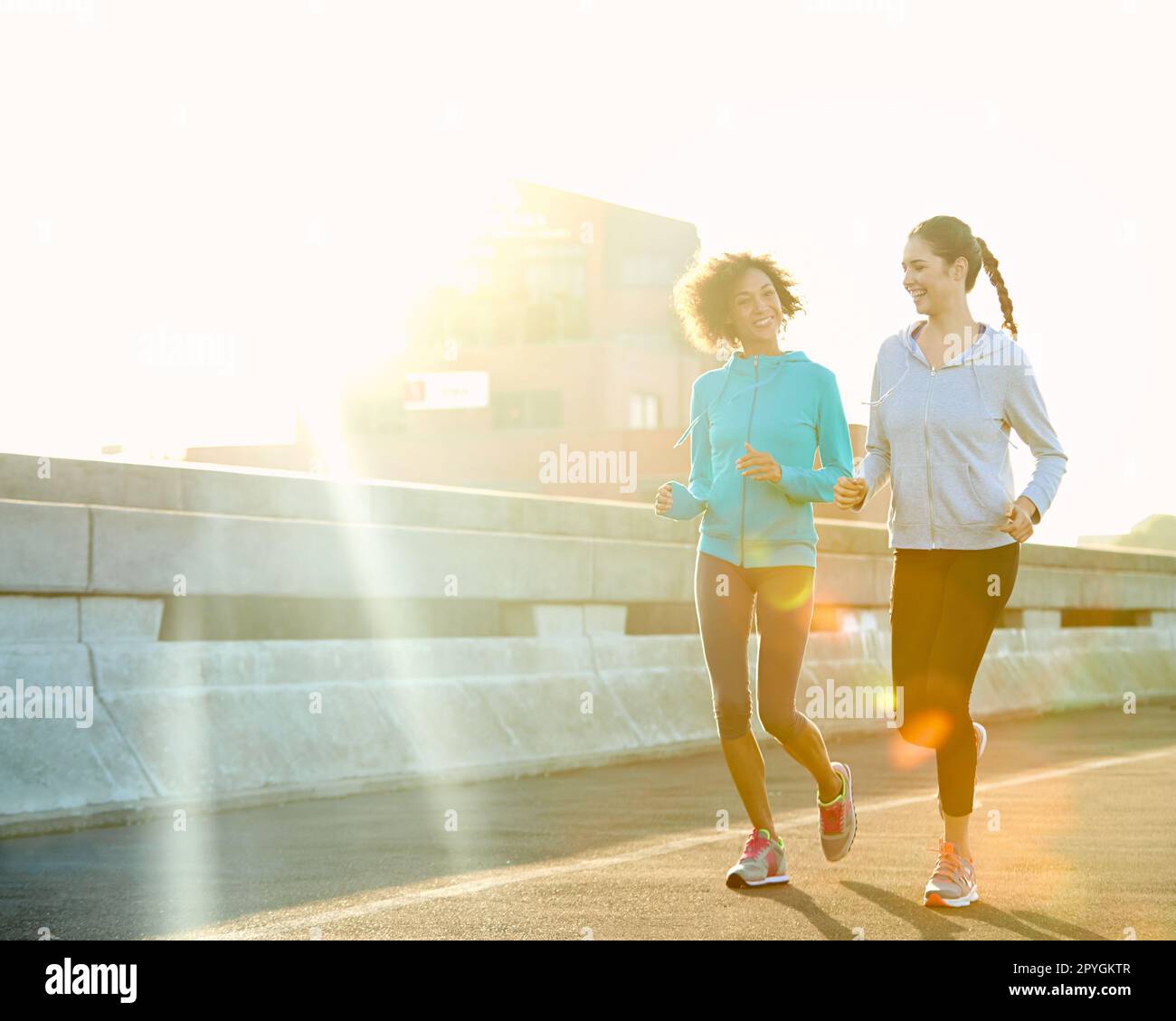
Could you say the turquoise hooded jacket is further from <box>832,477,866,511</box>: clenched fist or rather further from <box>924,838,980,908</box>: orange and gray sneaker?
<box>924,838,980,908</box>: orange and gray sneaker

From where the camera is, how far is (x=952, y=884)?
20.7 ft

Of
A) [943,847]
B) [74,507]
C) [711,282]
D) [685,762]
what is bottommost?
[685,762]

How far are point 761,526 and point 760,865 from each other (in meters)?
1.14

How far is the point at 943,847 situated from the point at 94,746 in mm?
4008

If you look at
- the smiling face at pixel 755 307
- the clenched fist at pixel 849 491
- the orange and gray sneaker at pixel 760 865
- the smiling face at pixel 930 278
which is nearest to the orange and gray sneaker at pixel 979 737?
the orange and gray sneaker at pixel 760 865

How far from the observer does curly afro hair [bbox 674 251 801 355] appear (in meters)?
7.18

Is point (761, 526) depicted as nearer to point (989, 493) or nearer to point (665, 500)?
point (665, 500)

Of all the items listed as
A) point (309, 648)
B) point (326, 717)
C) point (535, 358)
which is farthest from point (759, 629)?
point (535, 358)

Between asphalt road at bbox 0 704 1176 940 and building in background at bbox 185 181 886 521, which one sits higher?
building in background at bbox 185 181 886 521

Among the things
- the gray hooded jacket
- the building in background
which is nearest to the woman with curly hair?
the gray hooded jacket

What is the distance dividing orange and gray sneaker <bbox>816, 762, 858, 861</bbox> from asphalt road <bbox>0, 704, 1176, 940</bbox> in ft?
0.33

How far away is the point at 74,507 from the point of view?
362 inches
